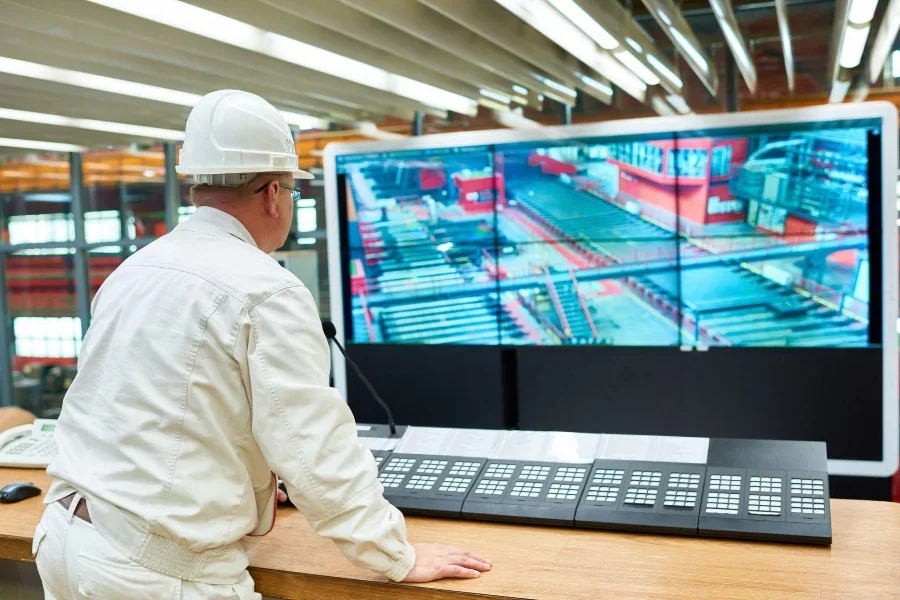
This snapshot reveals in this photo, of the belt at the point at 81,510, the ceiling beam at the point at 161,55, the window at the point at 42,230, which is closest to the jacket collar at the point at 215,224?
the belt at the point at 81,510

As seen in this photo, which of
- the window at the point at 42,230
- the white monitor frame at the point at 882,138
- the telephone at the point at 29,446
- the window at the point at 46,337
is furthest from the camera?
the window at the point at 46,337

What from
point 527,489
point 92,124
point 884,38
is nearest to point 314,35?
point 527,489

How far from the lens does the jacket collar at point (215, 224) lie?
1.81m

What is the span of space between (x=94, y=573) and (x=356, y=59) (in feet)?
10.5

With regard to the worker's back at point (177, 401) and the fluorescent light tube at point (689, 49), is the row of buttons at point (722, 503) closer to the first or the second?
the worker's back at point (177, 401)

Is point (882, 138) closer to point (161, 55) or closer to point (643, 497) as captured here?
point (643, 497)

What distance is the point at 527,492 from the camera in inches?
84.2

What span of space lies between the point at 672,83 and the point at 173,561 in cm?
521

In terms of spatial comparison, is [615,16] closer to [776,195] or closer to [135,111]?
[776,195]

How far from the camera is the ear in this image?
73.0 inches

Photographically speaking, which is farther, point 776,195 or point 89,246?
point 89,246

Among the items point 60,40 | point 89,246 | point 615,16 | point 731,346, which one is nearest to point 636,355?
point 731,346

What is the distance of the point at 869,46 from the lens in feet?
19.5

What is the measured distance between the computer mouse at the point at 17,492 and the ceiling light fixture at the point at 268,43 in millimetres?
1685
